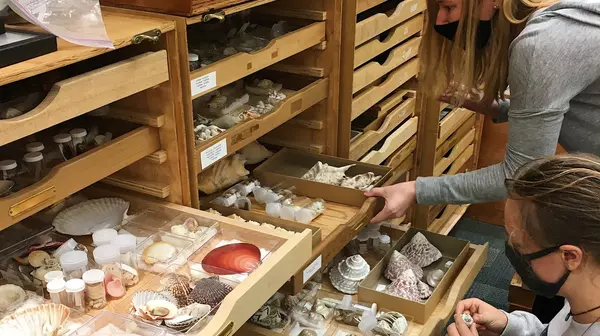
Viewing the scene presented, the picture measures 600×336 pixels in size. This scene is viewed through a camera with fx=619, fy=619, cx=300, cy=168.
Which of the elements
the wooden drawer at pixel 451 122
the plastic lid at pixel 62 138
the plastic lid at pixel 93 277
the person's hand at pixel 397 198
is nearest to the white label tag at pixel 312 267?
the person's hand at pixel 397 198

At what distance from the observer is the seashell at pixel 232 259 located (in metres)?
1.18

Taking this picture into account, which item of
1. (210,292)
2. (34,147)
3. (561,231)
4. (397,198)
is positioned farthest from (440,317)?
(34,147)

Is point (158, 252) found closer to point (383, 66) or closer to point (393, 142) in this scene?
point (383, 66)

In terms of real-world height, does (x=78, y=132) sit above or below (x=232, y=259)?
above

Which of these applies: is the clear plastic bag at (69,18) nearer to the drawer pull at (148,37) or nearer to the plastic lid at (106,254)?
the drawer pull at (148,37)

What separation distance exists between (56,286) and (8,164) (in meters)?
0.24

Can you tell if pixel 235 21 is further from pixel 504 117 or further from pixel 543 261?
pixel 543 261

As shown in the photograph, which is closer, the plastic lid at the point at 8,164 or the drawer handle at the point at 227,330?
the drawer handle at the point at 227,330

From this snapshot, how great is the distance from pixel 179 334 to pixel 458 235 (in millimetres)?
2512

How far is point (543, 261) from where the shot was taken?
110 centimetres

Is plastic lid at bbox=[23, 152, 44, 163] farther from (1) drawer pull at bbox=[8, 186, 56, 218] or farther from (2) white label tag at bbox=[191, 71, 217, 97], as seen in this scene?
(2) white label tag at bbox=[191, 71, 217, 97]

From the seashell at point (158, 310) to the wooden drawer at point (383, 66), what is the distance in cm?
Result: 104

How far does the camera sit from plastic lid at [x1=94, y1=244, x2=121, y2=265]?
3.84ft

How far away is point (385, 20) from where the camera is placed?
203cm
